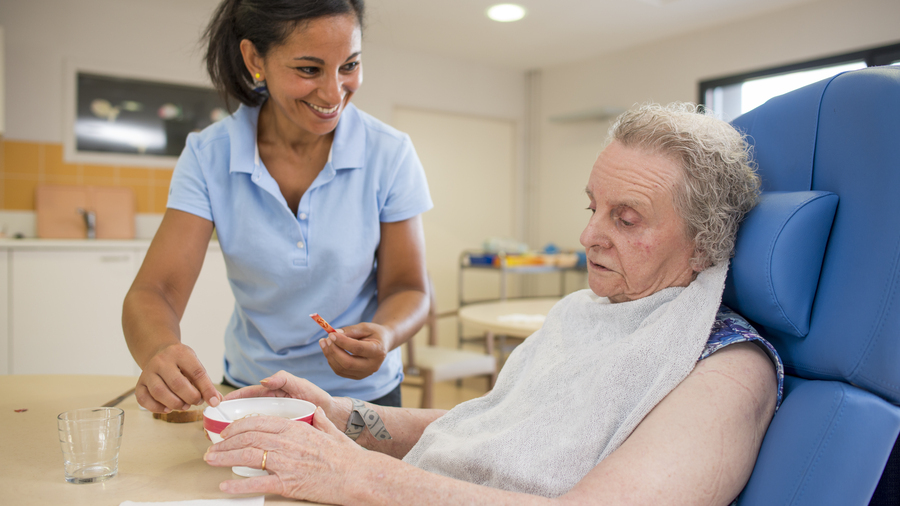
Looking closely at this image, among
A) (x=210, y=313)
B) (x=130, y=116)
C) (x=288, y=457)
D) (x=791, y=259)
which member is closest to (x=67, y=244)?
(x=210, y=313)

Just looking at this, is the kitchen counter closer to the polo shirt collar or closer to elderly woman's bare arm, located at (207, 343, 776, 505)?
the polo shirt collar

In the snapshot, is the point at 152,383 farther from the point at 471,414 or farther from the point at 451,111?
the point at 451,111

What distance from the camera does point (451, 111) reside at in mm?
5434

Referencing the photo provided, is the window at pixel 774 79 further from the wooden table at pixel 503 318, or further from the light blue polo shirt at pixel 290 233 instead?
the light blue polo shirt at pixel 290 233

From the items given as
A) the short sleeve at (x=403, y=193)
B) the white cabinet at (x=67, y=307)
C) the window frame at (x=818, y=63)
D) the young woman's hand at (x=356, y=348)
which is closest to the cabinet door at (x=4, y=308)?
the white cabinet at (x=67, y=307)

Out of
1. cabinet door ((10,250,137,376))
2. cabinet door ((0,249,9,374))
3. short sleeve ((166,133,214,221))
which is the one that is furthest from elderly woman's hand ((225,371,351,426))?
cabinet door ((0,249,9,374))

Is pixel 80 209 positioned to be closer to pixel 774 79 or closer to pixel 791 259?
pixel 791 259

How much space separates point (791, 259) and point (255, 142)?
44.5 inches

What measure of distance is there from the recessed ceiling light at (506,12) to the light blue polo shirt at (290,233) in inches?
114

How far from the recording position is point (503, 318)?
2.88 m

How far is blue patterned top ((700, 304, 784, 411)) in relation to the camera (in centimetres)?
88

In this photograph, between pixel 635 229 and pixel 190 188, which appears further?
pixel 190 188

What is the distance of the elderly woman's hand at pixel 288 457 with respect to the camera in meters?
0.76

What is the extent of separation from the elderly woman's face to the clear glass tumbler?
829mm
